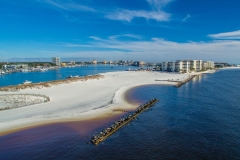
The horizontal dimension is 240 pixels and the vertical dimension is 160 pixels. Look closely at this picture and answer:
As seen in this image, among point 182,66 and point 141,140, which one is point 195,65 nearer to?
point 182,66

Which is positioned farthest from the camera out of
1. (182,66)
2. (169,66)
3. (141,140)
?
(169,66)

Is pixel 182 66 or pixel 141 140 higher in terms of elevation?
pixel 182 66

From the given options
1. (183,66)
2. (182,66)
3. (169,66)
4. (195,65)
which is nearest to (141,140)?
(182,66)

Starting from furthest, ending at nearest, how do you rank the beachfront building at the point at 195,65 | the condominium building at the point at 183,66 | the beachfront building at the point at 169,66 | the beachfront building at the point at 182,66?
1. the beachfront building at the point at 195,65
2. the beachfront building at the point at 169,66
3. the condominium building at the point at 183,66
4. the beachfront building at the point at 182,66

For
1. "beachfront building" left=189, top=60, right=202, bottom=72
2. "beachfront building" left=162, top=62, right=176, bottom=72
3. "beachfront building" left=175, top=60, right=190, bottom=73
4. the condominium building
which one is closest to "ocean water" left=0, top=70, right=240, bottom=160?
"beachfront building" left=175, top=60, right=190, bottom=73

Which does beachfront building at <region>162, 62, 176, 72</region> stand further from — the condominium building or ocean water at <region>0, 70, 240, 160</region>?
ocean water at <region>0, 70, 240, 160</region>

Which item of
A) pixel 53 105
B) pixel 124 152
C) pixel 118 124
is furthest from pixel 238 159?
pixel 53 105

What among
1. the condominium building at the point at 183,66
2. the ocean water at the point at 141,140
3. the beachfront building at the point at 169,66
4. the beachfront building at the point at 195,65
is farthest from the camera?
the beachfront building at the point at 195,65

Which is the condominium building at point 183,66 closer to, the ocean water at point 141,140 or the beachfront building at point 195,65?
the beachfront building at point 195,65

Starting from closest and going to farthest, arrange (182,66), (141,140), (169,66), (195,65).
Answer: (141,140) → (182,66) → (169,66) → (195,65)

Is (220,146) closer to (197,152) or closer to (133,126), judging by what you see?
(197,152)

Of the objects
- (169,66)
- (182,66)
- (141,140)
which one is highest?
(169,66)

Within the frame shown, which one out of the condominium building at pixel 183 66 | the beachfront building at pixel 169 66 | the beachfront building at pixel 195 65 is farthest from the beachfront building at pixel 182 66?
the beachfront building at pixel 195 65
